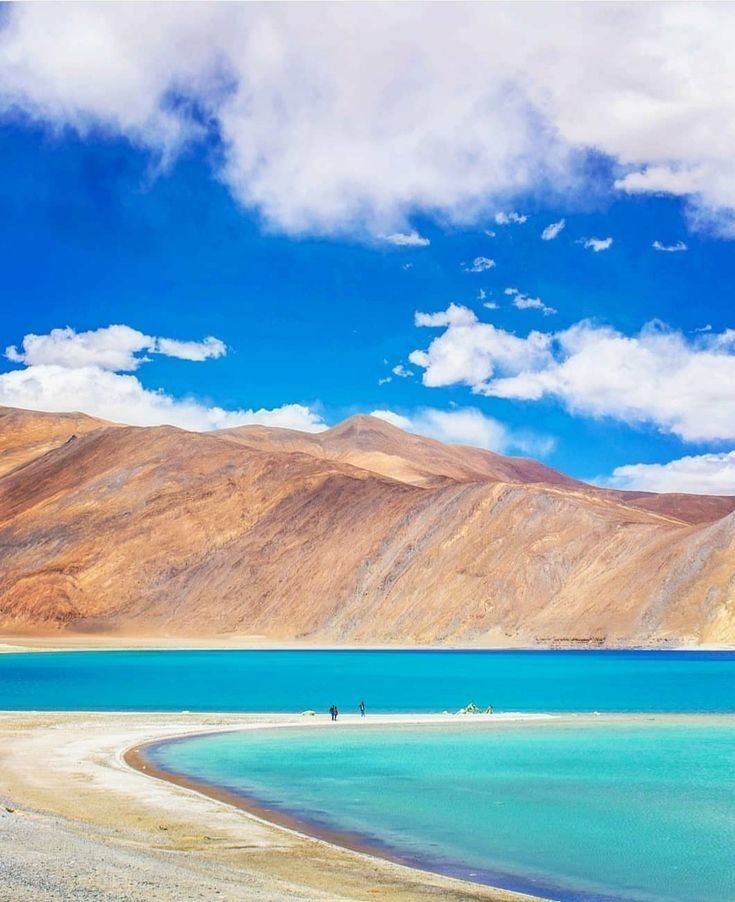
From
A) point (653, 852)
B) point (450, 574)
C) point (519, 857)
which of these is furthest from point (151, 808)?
point (450, 574)

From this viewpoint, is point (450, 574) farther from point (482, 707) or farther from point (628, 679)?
point (482, 707)

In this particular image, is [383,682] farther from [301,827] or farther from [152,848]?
[152,848]

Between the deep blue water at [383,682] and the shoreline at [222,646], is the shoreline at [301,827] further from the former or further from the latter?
the shoreline at [222,646]

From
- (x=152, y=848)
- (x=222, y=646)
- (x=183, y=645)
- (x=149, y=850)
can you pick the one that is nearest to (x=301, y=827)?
(x=152, y=848)

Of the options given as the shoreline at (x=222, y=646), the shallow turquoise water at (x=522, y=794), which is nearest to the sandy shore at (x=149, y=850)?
the shallow turquoise water at (x=522, y=794)

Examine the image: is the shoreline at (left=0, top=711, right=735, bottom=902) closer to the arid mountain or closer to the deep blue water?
the deep blue water
